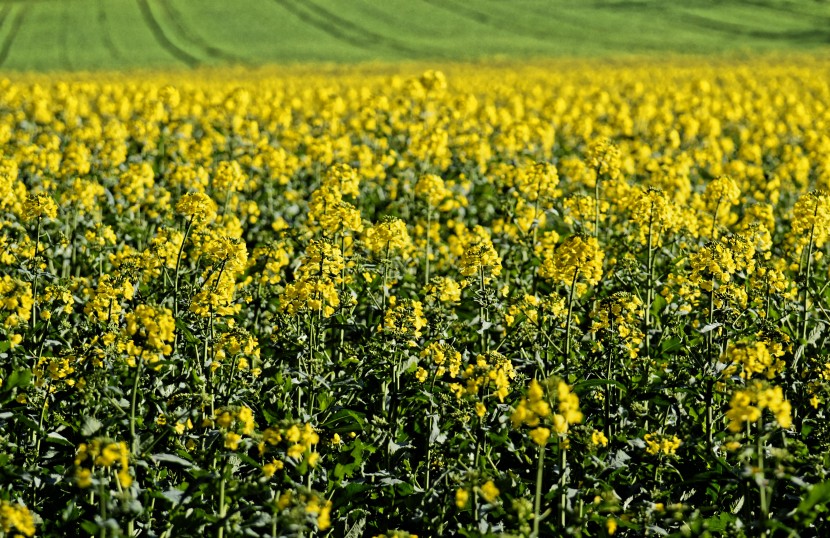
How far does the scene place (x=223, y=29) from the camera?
6931 centimetres

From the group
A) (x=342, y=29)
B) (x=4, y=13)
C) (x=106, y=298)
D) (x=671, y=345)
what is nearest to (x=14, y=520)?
(x=106, y=298)

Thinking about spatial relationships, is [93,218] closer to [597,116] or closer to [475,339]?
[475,339]

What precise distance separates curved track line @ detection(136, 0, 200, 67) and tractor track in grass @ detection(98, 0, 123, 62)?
3.10 m

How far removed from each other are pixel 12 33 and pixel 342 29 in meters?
26.3

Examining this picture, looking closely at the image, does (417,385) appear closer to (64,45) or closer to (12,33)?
(64,45)

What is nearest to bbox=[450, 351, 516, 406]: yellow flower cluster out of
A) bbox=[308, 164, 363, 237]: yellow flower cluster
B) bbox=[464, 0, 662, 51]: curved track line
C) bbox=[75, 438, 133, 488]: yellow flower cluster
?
bbox=[75, 438, 133, 488]: yellow flower cluster

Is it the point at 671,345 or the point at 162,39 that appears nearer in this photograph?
the point at 671,345

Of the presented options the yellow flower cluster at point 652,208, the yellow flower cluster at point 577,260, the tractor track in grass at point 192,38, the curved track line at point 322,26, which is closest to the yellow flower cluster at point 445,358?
the yellow flower cluster at point 577,260

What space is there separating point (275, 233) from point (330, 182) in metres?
2.61

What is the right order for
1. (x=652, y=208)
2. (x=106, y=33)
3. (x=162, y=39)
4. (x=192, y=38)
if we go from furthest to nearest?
(x=106, y=33), (x=192, y=38), (x=162, y=39), (x=652, y=208)

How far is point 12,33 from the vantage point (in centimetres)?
6756

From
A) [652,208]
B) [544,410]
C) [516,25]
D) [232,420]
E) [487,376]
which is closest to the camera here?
[544,410]

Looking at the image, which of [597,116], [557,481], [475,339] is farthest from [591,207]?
[597,116]

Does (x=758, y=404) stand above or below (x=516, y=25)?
below
